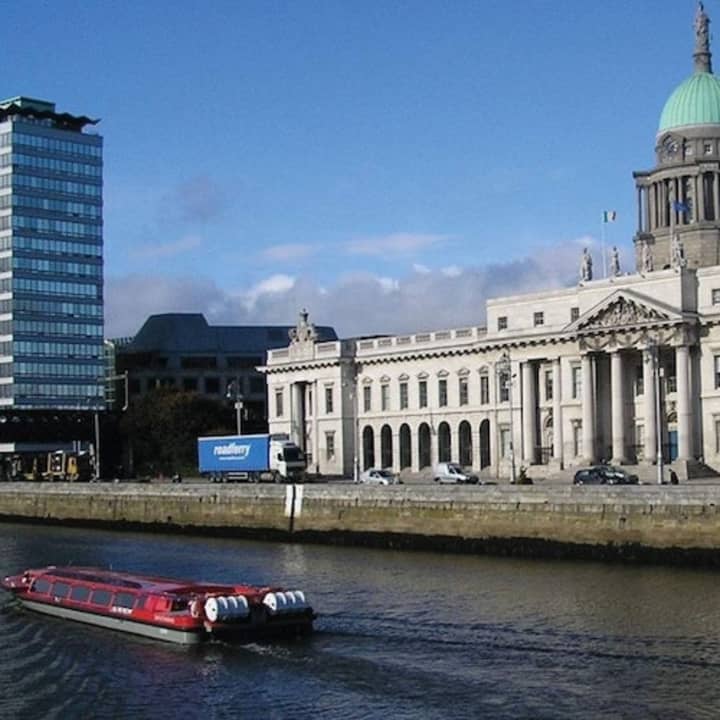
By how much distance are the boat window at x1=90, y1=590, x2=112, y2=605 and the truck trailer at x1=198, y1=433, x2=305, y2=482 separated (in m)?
54.9

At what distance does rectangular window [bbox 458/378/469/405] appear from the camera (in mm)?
122188

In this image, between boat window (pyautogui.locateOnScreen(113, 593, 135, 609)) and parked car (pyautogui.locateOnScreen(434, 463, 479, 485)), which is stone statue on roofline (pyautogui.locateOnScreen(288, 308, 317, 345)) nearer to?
parked car (pyautogui.locateOnScreen(434, 463, 479, 485))

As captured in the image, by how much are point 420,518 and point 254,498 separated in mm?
15889

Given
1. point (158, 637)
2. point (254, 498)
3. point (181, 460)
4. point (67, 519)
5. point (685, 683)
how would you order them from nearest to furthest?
point (685, 683) < point (158, 637) < point (254, 498) < point (67, 519) < point (181, 460)

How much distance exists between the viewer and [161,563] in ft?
249

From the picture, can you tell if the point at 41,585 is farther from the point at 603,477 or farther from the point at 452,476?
the point at 452,476

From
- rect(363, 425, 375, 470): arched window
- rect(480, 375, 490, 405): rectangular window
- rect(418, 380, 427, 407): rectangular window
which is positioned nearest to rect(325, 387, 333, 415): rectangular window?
rect(363, 425, 375, 470): arched window

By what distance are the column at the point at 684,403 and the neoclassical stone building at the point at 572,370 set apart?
10 centimetres

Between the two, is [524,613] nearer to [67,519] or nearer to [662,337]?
[662,337]

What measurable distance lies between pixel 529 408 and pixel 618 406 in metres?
9.92

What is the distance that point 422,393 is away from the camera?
416 feet

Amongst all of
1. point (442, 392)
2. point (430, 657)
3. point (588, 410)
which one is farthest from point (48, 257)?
point (430, 657)

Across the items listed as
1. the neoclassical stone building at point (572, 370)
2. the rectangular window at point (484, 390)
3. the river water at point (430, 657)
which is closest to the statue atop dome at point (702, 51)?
the neoclassical stone building at point (572, 370)

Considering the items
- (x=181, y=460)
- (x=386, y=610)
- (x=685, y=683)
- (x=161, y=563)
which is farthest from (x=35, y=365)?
(x=685, y=683)
